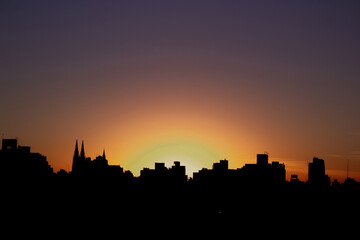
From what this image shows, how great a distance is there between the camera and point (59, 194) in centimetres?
17575

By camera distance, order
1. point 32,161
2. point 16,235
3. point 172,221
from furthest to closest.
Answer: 1. point 32,161
2. point 172,221
3. point 16,235

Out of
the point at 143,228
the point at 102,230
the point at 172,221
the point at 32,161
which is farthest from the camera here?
the point at 32,161

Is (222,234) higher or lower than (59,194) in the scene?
lower

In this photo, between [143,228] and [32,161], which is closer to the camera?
[143,228]

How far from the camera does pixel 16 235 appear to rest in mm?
134250

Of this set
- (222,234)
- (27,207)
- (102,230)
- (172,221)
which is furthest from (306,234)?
(27,207)

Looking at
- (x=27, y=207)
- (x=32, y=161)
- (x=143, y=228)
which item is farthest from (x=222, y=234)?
(x=32, y=161)

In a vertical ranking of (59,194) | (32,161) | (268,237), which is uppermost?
(32,161)

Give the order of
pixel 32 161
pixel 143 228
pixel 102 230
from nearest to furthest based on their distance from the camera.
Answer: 1. pixel 102 230
2. pixel 143 228
3. pixel 32 161

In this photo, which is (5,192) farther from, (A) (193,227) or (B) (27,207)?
(A) (193,227)

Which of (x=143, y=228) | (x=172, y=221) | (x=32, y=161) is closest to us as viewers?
(x=143, y=228)

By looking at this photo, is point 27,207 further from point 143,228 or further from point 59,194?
point 143,228

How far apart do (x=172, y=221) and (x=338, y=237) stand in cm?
6784

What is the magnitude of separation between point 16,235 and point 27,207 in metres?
21.1
